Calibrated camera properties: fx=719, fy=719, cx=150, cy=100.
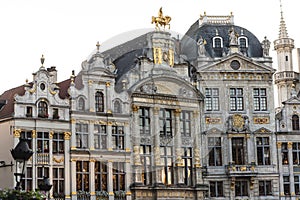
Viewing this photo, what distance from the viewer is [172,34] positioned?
45.9m

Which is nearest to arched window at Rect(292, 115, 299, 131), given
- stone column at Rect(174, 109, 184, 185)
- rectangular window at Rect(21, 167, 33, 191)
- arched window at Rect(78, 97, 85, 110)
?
stone column at Rect(174, 109, 184, 185)

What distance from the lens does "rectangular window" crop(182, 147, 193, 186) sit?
1698 inches

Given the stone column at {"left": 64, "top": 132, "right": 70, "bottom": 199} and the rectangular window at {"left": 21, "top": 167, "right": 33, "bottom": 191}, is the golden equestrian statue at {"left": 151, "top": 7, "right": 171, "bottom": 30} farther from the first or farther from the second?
the rectangular window at {"left": 21, "top": 167, "right": 33, "bottom": 191}

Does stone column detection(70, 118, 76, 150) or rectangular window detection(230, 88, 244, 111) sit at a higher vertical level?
rectangular window detection(230, 88, 244, 111)

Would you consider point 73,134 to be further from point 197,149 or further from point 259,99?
point 259,99

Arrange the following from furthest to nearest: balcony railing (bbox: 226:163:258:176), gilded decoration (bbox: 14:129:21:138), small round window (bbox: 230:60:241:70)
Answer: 1. small round window (bbox: 230:60:241:70)
2. balcony railing (bbox: 226:163:258:176)
3. gilded decoration (bbox: 14:129:21:138)

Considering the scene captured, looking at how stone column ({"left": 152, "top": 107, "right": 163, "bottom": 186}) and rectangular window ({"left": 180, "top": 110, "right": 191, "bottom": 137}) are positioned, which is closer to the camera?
stone column ({"left": 152, "top": 107, "right": 163, "bottom": 186})

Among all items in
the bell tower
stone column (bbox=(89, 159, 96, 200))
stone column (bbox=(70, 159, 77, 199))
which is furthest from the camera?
the bell tower

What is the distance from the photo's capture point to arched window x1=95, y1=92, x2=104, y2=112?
40312mm

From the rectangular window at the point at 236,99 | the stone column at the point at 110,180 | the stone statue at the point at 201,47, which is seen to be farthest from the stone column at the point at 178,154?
the stone column at the point at 110,180

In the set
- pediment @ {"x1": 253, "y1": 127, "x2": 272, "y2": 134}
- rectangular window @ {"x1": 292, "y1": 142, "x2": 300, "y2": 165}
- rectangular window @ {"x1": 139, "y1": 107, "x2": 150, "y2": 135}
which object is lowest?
rectangular window @ {"x1": 292, "y1": 142, "x2": 300, "y2": 165}

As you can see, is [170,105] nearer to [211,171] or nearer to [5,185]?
[211,171]

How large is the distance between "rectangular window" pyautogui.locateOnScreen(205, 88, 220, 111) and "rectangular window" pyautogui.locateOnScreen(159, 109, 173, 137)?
286cm

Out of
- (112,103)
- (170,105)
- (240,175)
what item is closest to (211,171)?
(240,175)
